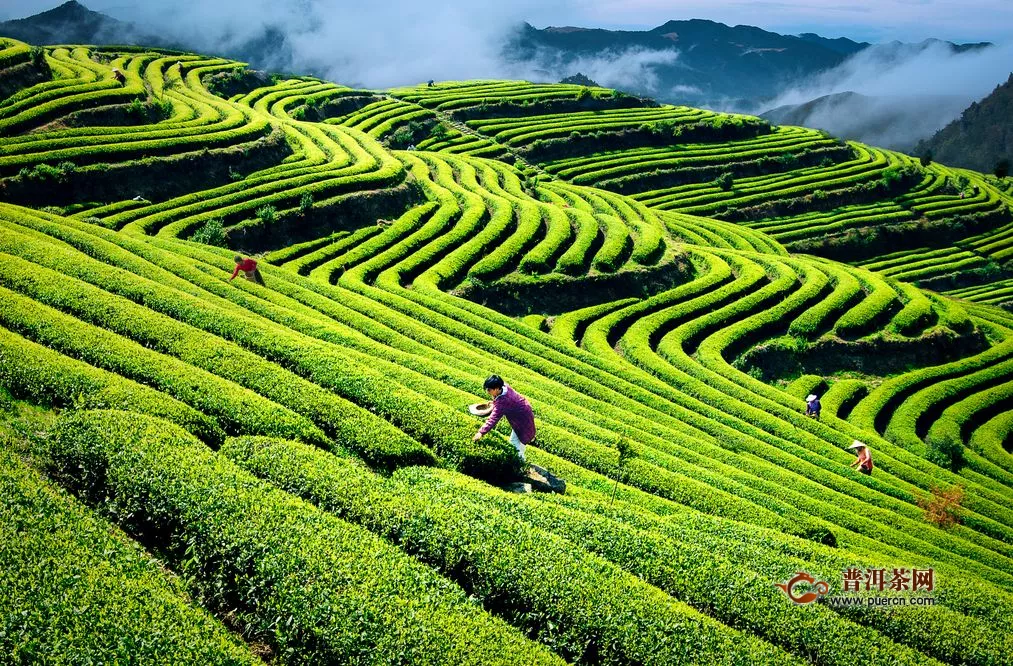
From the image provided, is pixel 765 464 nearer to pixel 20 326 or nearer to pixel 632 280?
pixel 632 280

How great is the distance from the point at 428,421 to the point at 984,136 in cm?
22964

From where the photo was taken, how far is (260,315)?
83.4 feet

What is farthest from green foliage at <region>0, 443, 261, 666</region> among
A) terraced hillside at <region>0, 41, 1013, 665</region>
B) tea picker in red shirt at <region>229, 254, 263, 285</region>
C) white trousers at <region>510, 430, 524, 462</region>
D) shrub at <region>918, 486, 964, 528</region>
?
Answer: shrub at <region>918, 486, 964, 528</region>

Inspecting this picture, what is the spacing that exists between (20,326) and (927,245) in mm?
102425

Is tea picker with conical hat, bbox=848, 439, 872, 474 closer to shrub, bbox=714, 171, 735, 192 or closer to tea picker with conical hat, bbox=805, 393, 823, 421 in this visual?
tea picker with conical hat, bbox=805, 393, 823, 421

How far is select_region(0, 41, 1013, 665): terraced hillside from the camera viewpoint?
36.3 ft

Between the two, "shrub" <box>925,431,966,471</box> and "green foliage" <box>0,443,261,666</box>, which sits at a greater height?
"shrub" <box>925,431,966,471</box>

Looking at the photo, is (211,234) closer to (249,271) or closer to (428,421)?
(249,271)

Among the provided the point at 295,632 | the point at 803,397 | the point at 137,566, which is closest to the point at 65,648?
the point at 137,566

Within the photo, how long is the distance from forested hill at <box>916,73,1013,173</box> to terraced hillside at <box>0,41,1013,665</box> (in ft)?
531

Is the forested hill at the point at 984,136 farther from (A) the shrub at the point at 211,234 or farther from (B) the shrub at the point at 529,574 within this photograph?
(B) the shrub at the point at 529,574

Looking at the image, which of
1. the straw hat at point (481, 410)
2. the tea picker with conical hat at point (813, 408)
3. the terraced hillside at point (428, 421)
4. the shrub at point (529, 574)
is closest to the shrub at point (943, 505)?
the terraced hillside at point (428, 421)

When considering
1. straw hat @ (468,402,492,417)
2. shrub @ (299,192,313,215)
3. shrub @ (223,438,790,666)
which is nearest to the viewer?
shrub @ (223,438,790,666)

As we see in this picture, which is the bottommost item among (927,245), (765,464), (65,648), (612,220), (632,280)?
(65,648)
